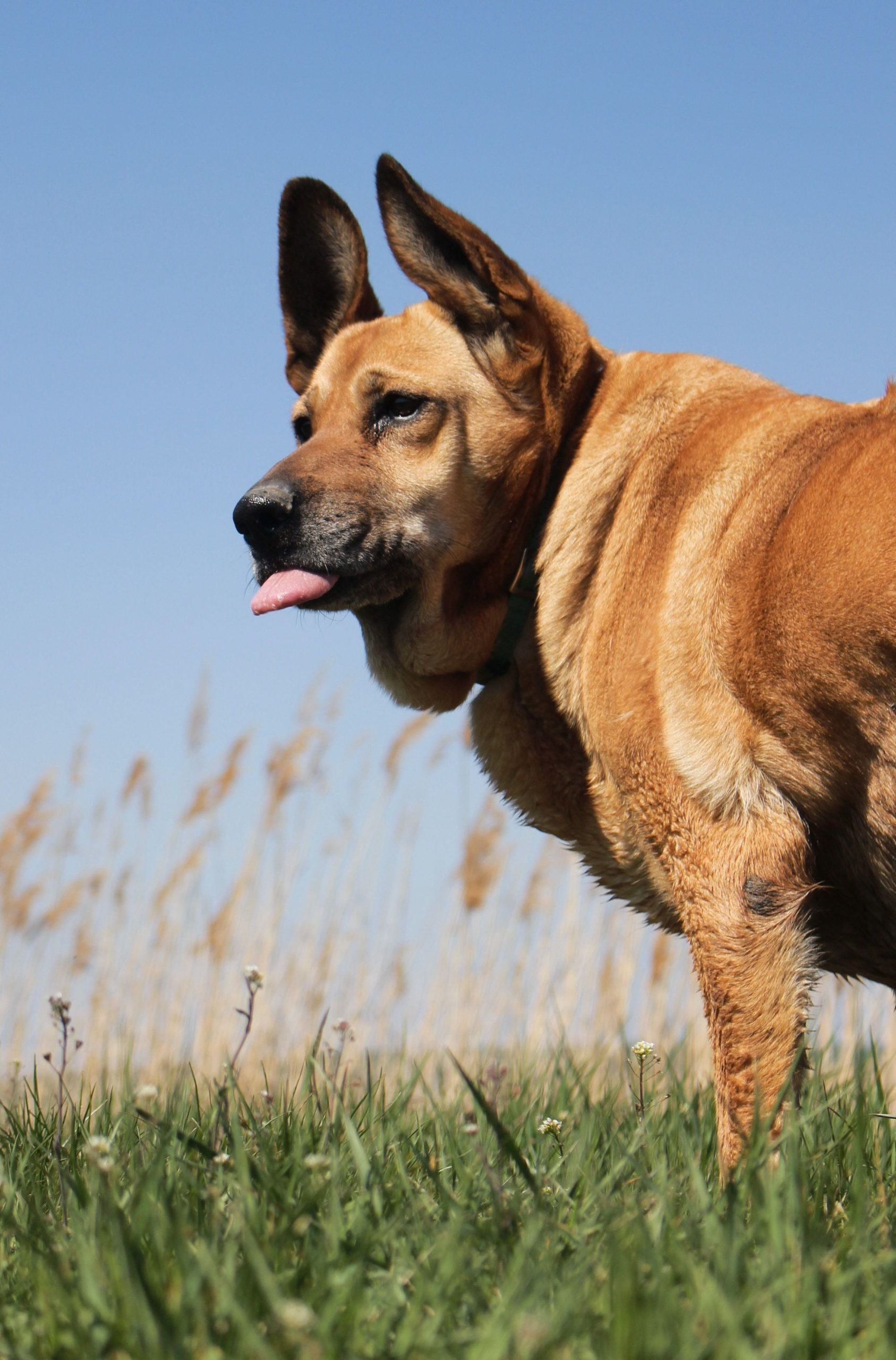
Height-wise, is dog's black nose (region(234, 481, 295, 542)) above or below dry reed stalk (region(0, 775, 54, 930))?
above

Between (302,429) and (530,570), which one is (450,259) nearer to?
(302,429)

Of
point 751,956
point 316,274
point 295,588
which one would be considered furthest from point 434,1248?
point 316,274

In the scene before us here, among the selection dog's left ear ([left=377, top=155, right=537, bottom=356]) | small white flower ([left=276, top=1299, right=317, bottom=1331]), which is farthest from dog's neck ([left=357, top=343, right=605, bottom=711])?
small white flower ([left=276, top=1299, right=317, bottom=1331])

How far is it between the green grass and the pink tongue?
119 cm

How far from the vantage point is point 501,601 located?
9.94 ft

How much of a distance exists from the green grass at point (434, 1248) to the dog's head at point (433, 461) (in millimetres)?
1234

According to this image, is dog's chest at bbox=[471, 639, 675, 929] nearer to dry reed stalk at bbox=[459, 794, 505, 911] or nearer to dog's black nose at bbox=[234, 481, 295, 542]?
dog's black nose at bbox=[234, 481, 295, 542]

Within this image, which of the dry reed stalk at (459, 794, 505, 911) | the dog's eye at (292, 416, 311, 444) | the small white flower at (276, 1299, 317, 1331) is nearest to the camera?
the small white flower at (276, 1299, 317, 1331)

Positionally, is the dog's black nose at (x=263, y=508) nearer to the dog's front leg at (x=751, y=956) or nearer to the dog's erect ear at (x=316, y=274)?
the dog's erect ear at (x=316, y=274)

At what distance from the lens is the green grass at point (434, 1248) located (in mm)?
1363

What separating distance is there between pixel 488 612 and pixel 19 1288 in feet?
5.99

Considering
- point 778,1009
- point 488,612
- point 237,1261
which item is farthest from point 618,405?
point 237,1261

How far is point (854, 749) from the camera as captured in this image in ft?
7.72

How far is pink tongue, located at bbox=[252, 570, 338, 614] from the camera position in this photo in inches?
115
